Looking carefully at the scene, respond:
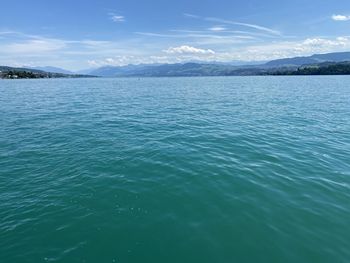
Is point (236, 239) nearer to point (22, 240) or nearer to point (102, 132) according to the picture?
point (22, 240)

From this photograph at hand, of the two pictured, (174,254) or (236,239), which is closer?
(174,254)

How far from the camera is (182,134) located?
78.4 ft

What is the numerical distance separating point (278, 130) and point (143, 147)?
14.5 m

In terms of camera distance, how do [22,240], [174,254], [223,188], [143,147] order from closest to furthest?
[174,254] < [22,240] < [223,188] < [143,147]

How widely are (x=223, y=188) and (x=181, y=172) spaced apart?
3.06 meters

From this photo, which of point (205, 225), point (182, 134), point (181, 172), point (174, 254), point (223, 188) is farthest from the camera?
point (182, 134)

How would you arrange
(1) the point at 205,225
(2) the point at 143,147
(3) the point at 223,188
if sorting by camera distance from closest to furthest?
1. (1) the point at 205,225
2. (3) the point at 223,188
3. (2) the point at 143,147

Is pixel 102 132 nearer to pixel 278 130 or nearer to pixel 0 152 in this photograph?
pixel 0 152

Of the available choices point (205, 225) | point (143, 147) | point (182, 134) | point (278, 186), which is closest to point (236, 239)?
point (205, 225)

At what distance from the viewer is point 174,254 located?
8289 mm

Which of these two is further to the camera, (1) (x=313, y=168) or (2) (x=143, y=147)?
(2) (x=143, y=147)

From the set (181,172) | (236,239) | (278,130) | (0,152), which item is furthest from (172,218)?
(278,130)

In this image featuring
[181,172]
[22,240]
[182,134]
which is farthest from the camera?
[182,134]

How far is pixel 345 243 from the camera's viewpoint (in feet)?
28.7
